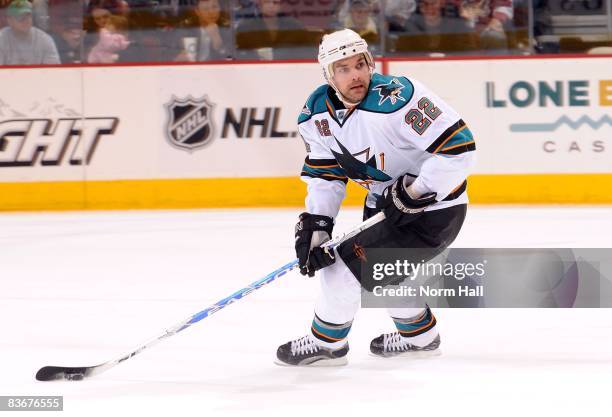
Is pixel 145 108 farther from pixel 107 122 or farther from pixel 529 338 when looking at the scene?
pixel 529 338

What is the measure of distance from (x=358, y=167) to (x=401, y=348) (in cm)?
53

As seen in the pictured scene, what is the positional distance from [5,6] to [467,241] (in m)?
3.38

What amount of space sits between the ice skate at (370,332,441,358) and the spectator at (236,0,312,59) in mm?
3997

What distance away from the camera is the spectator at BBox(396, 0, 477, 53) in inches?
277

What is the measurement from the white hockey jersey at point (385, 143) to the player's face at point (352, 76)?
0.04 meters

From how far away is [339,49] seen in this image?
297 centimetres

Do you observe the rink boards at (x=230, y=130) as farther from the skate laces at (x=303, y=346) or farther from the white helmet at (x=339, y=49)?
the white helmet at (x=339, y=49)

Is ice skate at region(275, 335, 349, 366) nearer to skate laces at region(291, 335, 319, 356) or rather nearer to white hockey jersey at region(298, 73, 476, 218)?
skate laces at region(291, 335, 319, 356)

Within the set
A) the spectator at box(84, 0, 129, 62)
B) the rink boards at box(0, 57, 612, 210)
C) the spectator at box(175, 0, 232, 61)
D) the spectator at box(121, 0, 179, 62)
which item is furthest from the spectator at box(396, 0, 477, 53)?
the spectator at box(84, 0, 129, 62)

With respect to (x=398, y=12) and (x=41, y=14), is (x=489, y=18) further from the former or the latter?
(x=41, y=14)

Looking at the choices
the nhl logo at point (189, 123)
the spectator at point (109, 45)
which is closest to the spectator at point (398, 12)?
the nhl logo at point (189, 123)

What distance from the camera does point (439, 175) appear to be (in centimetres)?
295

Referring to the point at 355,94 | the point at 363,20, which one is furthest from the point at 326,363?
the point at 363,20

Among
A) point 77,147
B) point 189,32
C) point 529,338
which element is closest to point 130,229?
point 77,147
